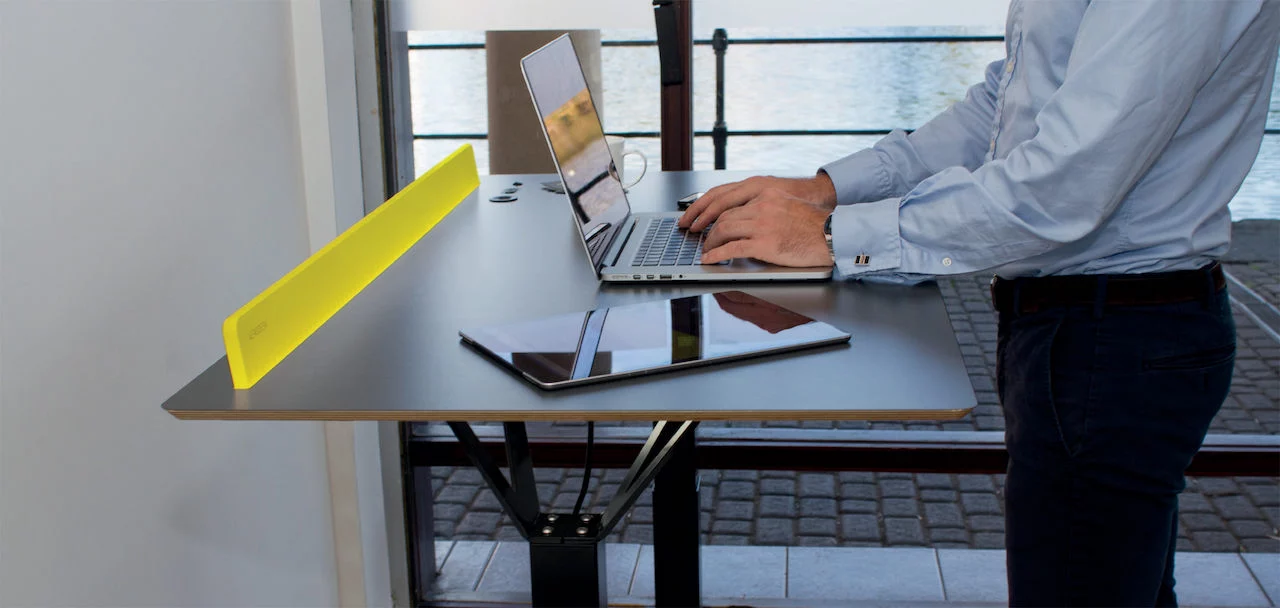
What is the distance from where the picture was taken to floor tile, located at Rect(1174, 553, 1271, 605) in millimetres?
2477

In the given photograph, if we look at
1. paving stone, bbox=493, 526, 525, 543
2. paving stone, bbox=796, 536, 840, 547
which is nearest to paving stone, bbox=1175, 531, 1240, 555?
paving stone, bbox=796, 536, 840, 547

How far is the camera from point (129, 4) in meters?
1.61

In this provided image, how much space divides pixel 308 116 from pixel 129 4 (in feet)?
1.89

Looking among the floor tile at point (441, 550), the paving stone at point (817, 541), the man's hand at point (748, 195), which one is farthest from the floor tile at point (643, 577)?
the man's hand at point (748, 195)

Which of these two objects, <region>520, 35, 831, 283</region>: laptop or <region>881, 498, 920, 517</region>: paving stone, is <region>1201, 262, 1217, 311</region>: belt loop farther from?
<region>881, 498, 920, 517</region>: paving stone

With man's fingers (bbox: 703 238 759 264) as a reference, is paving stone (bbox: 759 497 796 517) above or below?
below

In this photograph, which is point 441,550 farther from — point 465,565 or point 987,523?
point 987,523

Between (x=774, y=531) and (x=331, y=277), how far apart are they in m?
1.61

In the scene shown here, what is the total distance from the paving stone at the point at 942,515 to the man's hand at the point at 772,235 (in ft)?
4.83

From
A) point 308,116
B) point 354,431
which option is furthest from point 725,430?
point 308,116

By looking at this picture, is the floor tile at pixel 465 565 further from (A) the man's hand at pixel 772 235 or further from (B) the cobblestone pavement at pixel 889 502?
(A) the man's hand at pixel 772 235

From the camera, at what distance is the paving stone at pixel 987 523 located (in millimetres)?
2730

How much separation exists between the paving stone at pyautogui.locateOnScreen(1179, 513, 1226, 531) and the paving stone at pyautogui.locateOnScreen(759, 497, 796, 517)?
899 millimetres

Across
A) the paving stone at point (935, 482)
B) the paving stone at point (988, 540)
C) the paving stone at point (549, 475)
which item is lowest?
the paving stone at point (988, 540)
